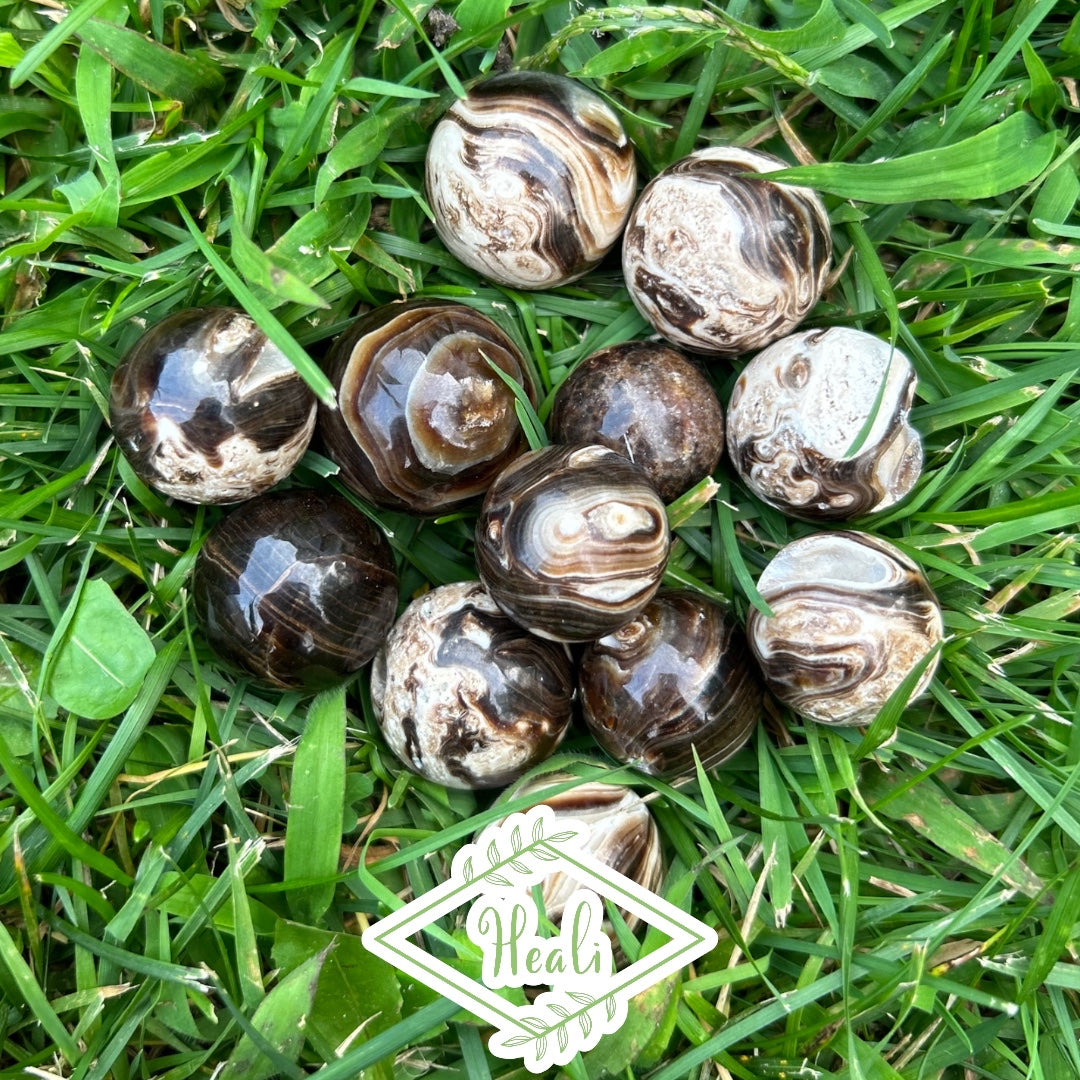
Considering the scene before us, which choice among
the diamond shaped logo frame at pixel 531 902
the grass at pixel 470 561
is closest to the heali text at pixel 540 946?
the diamond shaped logo frame at pixel 531 902

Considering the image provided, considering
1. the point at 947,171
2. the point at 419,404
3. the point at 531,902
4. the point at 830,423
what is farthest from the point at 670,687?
the point at 947,171

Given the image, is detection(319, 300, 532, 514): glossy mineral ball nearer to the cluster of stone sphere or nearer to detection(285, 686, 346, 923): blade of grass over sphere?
the cluster of stone sphere

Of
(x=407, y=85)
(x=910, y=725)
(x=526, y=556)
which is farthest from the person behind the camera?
(x=910, y=725)

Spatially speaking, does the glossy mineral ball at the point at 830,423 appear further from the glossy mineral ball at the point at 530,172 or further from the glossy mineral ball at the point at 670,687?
the glossy mineral ball at the point at 530,172

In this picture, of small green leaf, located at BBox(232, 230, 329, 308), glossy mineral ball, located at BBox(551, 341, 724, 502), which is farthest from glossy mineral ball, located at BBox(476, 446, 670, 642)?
small green leaf, located at BBox(232, 230, 329, 308)

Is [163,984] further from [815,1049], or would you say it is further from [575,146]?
[575,146]

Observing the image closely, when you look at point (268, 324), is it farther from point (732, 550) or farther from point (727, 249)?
point (732, 550)

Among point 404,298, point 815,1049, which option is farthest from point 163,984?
point 404,298
